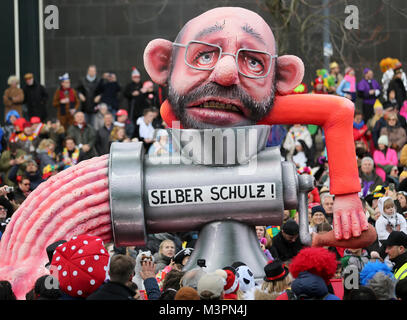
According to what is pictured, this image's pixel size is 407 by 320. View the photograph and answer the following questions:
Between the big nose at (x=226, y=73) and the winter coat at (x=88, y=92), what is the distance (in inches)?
309

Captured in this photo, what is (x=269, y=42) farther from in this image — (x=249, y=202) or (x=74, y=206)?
(x=74, y=206)

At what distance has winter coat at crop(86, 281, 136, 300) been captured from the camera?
5212 mm

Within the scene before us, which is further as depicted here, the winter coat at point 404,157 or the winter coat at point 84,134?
the winter coat at point 84,134

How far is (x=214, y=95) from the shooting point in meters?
6.79

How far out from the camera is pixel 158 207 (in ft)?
22.1

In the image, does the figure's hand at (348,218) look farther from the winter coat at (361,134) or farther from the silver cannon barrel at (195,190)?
the winter coat at (361,134)

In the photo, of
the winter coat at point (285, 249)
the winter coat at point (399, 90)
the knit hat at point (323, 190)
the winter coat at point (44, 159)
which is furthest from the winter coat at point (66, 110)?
the winter coat at point (285, 249)

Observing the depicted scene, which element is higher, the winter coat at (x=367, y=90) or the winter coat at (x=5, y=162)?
the winter coat at (x=367, y=90)

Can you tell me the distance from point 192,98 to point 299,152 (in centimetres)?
651

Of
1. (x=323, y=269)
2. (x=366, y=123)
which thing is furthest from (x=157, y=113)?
(x=323, y=269)

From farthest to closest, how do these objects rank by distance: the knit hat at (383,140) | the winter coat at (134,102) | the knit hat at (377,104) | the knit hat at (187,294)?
1. the winter coat at (134,102)
2. the knit hat at (377,104)
3. the knit hat at (383,140)
4. the knit hat at (187,294)

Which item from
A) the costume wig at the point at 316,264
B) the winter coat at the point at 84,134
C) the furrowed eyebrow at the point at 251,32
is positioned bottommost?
the winter coat at the point at 84,134

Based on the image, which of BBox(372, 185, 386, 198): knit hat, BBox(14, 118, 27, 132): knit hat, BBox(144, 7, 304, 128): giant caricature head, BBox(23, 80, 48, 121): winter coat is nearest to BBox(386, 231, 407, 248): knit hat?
BBox(144, 7, 304, 128): giant caricature head

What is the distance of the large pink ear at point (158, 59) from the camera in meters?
7.14
